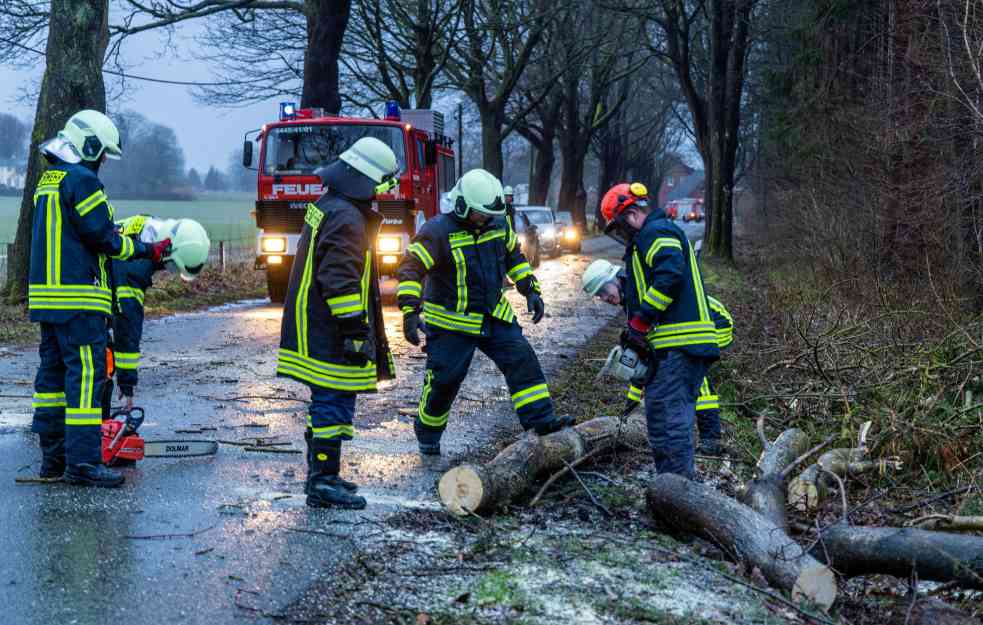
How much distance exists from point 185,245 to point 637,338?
274 centimetres

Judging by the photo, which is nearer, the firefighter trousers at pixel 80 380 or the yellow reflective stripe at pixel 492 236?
the firefighter trousers at pixel 80 380

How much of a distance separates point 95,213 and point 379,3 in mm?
24150

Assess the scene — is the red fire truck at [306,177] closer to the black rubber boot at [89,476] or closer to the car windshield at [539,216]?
the black rubber boot at [89,476]

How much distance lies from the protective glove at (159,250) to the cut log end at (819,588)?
153 inches

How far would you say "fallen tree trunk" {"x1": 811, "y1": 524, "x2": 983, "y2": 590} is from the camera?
4148 millimetres

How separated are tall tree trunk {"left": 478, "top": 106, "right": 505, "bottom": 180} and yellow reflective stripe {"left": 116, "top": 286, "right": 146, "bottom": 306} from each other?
26415 millimetres

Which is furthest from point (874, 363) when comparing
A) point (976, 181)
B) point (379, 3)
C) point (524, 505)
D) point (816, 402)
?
point (379, 3)

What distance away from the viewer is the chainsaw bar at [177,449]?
6117 mm

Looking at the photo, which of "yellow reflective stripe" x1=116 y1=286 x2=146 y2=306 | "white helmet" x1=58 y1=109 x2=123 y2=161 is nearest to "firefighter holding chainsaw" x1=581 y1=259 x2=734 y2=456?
"white helmet" x1=58 y1=109 x2=123 y2=161

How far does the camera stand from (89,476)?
538 centimetres

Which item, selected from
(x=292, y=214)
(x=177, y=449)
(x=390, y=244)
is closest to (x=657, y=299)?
(x=177, y=449)

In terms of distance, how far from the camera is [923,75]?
13.0 m

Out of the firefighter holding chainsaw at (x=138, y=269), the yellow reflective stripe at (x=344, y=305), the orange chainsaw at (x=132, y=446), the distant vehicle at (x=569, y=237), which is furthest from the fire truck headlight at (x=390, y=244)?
the distant vehicle at (x=569, y=237)

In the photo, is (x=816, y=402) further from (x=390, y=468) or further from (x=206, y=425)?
(x=206, y=425)
